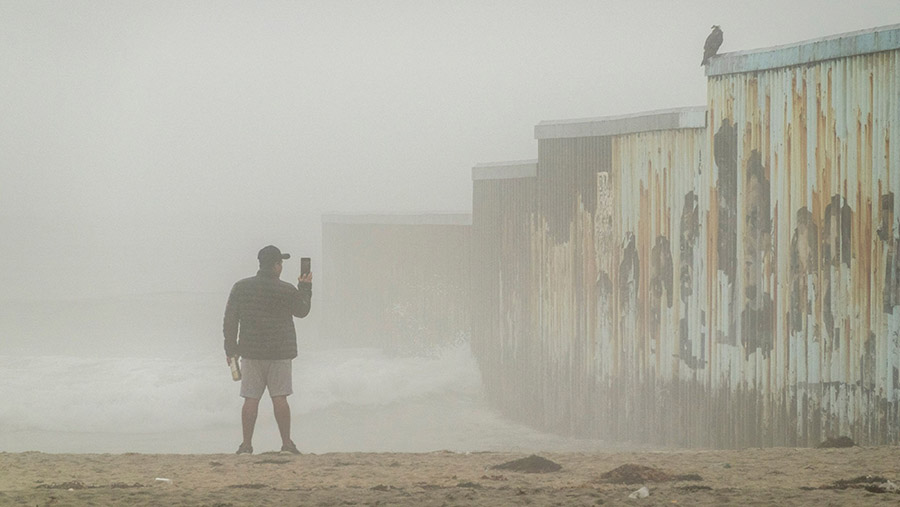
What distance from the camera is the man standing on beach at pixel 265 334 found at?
11.1 meters

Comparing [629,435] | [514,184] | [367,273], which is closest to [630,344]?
[629,435]

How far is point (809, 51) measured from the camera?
484 inches

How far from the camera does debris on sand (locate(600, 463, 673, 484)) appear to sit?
28.8 ft

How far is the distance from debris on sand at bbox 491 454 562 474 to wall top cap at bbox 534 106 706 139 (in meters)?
5.66

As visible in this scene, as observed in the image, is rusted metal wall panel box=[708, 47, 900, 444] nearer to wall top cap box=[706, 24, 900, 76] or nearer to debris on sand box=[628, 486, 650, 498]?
wall top cap box=[706, 24, 900, 76]

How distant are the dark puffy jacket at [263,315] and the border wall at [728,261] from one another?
4.93m

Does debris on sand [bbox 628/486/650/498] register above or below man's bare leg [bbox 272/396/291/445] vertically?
below

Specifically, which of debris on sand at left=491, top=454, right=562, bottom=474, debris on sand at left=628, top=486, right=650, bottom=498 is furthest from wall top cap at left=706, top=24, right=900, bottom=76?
debris on sand at left=628, top=486, right=650, bottom=498

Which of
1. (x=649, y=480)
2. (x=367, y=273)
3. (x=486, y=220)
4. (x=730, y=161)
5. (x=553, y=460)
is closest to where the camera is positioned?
(x=649, y=480)

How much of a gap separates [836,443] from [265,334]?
5.20 metres

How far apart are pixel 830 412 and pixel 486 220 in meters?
9.27

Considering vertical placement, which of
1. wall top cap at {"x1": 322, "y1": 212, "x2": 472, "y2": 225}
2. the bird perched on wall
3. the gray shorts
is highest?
the bird perched on wall

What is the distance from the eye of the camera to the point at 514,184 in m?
19.1

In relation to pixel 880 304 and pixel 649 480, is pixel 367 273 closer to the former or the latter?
pixel 880 304
